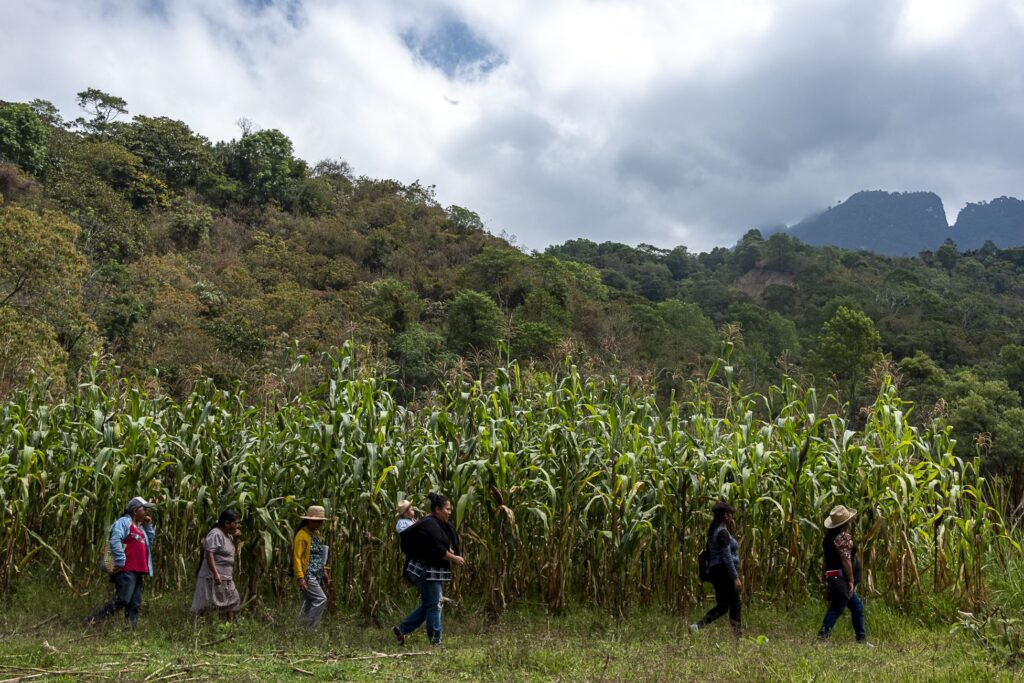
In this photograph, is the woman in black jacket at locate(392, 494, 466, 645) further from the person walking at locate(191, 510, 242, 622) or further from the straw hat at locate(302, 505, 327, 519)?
the person walking at locate(191, 510, 242, 622)

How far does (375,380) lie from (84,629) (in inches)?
121

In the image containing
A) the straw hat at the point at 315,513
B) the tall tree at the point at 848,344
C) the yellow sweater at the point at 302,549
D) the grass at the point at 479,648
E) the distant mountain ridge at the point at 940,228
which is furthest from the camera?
the distant mountain ridge at the point at 940,228

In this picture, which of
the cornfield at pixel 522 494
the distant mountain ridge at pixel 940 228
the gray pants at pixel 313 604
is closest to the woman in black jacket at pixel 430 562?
the cornfield at pixel 522 494

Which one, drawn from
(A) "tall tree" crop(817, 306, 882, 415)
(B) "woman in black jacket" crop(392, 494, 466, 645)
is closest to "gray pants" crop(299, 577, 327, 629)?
(B) "woman in black jacket" crop(392, 494, 466, 645)

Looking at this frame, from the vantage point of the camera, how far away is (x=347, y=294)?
36688mm

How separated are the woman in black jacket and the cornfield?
0.49m

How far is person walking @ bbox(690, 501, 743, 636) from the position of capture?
238 inches

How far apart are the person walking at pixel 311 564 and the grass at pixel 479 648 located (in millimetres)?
184

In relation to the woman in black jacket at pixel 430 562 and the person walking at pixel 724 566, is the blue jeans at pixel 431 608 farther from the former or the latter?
the person walking at pixel 724 566

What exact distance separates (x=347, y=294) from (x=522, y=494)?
101 feet

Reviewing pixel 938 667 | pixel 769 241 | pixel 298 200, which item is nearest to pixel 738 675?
pixel 938 667

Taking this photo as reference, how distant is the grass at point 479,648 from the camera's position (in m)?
4.72

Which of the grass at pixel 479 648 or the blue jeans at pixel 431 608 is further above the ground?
the blue jeans at pixel 431 608

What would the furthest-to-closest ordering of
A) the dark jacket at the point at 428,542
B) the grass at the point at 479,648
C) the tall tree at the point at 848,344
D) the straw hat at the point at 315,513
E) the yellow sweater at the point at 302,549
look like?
1. the tall tree at the point at 848,344
2. the straw hat at the point at 315,513
3. the yellow sweater at the point at 302,549
4. the dark jacket at the point at 428,542
5. the grass at the point at 479,648
